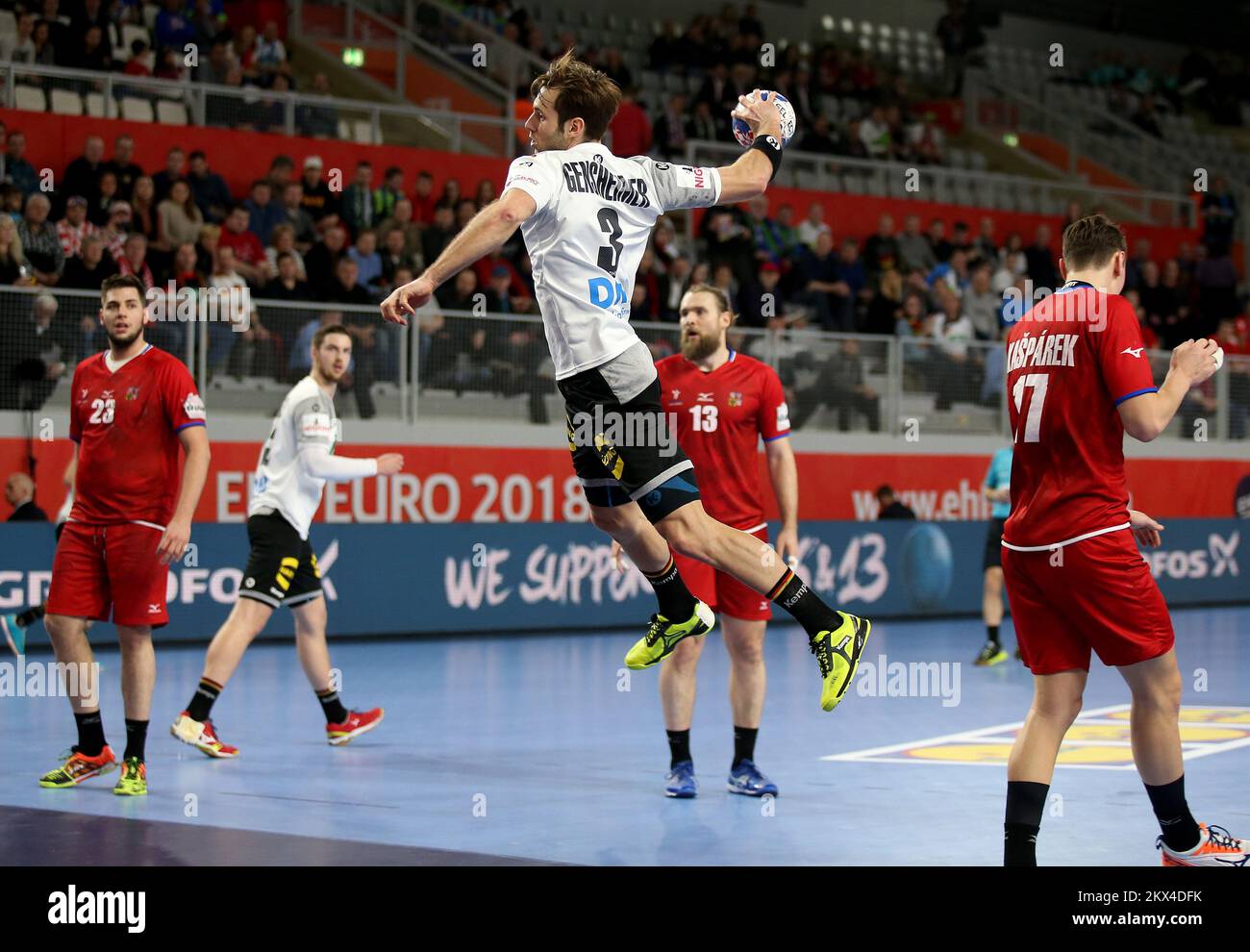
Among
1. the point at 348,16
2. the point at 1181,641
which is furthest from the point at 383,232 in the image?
the point at 1181,641

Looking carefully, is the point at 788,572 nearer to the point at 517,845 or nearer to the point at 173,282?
the point at 517,845

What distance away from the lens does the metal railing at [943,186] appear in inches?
965

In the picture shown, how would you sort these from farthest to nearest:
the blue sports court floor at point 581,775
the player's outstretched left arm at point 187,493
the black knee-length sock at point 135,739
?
the black knee-length sock at point 135,739 < the player's outstretched left arm at point 187,493 < the blue sports court floor at point 581,775

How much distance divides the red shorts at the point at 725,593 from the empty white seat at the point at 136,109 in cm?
1260

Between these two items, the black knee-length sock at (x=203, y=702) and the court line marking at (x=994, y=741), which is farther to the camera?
the black knee-length sock at (x=203, y=702)

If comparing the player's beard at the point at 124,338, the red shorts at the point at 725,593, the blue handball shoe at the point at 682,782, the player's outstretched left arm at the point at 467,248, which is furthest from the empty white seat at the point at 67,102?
the player's outstretched left arm at the point at 467,248

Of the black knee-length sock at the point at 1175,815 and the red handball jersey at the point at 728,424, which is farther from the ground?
the red handball jersey at the point at 728,424

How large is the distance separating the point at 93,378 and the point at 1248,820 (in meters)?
6.38

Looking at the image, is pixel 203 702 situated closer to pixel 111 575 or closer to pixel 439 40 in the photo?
pixel 111 575

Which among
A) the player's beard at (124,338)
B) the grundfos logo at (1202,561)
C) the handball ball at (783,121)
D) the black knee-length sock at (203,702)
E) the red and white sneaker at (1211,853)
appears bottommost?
the grundfos logo at (1202,561)

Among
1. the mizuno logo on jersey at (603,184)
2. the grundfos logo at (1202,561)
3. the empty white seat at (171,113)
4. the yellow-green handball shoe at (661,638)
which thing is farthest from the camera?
the grundfos logo at (1202,561)

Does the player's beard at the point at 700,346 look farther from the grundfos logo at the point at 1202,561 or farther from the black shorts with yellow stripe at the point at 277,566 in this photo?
the grundfos logo at the point at 1202,561

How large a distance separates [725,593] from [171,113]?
13002 mm

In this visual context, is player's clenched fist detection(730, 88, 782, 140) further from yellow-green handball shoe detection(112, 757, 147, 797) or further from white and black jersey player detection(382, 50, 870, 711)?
yellow-green handball shoe detection(112, 757, 147, 797)
